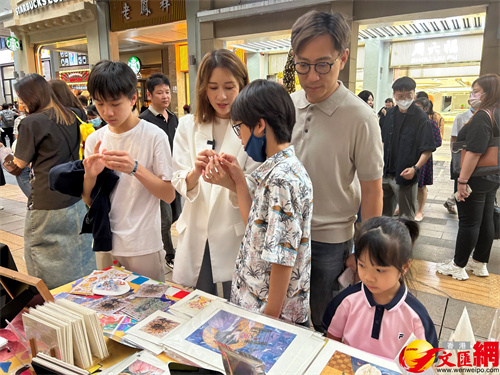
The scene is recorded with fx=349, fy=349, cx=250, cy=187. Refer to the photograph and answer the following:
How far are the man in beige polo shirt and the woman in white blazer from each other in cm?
26

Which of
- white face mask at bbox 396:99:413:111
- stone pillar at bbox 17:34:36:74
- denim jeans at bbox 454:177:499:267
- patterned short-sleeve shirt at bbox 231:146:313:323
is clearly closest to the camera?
patterned short-sleeve shirt at bbox 231:146:313:323

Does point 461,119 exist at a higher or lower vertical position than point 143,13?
lower

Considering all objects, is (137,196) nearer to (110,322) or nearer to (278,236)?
(110,322)

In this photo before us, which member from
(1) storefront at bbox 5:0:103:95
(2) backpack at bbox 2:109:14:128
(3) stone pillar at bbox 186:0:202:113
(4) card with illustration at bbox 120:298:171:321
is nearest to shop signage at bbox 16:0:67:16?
(1) storefront at bbox 5:0:103:95

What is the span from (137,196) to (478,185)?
105 inches

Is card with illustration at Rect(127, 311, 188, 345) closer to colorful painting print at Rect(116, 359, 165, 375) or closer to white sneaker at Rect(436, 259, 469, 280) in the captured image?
colorful painting print at Rect(116, 359, 165, 375)

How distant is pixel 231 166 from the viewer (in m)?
1.15

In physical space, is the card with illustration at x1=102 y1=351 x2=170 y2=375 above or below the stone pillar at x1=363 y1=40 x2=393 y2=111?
below

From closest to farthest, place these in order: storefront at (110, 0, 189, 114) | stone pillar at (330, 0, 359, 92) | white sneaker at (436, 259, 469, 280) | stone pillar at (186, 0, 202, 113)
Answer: white sneaker at (436, 259, 469, 280)
stone pillar at (330, 0, 359, 92)
stone pillar at (186, 0, 202, 113)
storefront at (110, 0, 189, 114)

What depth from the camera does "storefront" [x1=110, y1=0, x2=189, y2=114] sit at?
7.45 m

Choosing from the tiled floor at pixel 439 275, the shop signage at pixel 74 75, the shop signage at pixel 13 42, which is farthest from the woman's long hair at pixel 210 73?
the shop signage at pixel 74 75

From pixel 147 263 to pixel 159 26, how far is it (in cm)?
759

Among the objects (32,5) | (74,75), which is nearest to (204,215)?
(32,5)

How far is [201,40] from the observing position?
6.92 metres
